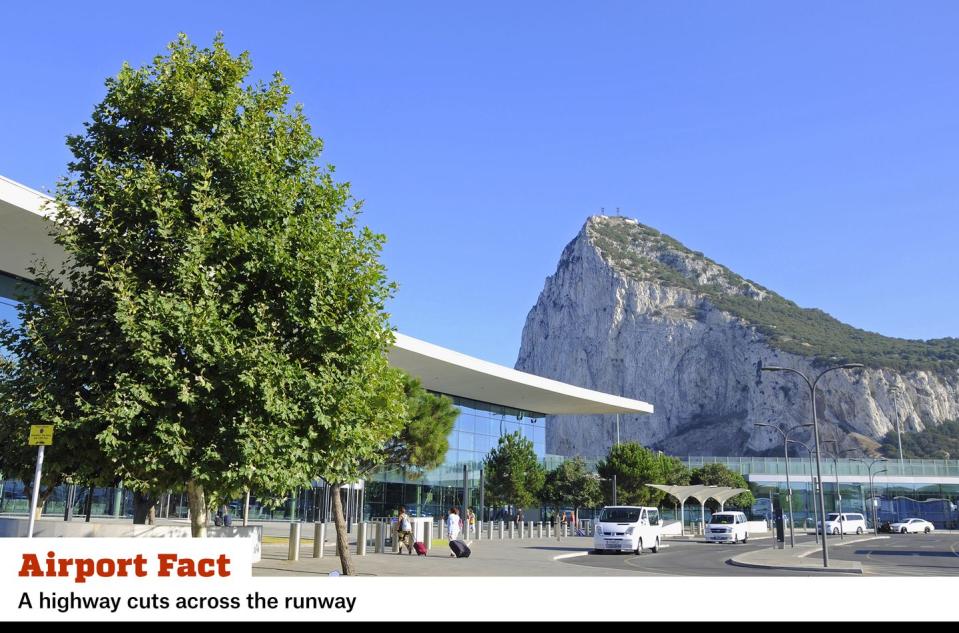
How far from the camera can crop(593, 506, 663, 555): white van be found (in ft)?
111

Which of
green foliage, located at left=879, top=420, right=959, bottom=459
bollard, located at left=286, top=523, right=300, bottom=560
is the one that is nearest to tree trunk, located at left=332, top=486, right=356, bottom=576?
bollard, located at left=286, top=523, right=300, bottom=560

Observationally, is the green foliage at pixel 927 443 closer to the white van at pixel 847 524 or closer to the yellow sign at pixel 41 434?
the white van at pixel 847 524

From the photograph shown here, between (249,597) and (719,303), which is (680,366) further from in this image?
(249,597)

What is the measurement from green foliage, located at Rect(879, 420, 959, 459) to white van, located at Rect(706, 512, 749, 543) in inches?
3627

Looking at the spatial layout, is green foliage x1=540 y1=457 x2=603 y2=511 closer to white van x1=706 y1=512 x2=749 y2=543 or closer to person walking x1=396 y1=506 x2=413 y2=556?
white van x1=706 y1=512 x2=749 y2=543

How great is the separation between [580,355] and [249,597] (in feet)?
532

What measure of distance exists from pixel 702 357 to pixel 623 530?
124m

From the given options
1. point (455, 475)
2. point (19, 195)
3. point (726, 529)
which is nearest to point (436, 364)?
point (455, 475)

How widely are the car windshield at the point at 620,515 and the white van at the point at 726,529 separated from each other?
16911 mm

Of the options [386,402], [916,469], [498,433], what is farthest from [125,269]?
[916,469]

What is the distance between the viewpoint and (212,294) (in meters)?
13.5

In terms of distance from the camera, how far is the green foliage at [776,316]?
5743 inches

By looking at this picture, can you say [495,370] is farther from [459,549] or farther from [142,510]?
[142,510]


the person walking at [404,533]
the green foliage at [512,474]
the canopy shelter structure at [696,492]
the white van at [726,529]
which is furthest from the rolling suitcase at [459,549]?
the canopy shelter structure at [696,492]
